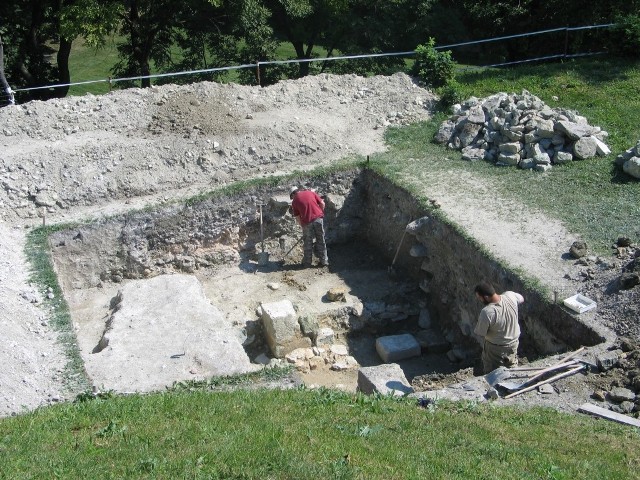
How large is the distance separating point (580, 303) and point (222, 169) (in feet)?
24.8

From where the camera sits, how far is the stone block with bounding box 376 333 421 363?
13766 mm

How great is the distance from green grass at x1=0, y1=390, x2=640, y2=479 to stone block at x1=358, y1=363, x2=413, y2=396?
144cm

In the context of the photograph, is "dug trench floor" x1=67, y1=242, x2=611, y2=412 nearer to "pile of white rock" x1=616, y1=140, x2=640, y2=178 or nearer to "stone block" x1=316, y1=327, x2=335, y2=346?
"stone block" x1=316, y1=327, x2=335, y2=346

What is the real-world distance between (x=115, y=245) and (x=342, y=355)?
4.65m

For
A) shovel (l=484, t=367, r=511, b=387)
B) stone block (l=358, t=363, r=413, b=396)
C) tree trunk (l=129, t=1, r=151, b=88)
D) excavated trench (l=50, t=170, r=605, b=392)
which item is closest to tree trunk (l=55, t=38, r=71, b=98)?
tree trunk (l=129, t=1, r=151, b=88)

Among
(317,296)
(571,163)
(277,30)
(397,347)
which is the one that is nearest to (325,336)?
(317,296)

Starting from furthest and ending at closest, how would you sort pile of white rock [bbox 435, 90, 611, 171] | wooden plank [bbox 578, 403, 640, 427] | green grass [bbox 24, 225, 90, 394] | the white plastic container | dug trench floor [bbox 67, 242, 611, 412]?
pile of white rock [bbox 435, 90, 611, 171] < dug trench floor [bbox 67, 242, 611, 412] < the white plastic container < green grass [bbox 24, 225, 90, 394] < wooden plank [bbox 578, 403, 640, 427]

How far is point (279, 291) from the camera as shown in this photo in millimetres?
15258

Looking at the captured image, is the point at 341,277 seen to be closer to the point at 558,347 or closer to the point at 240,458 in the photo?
the point at 558,347

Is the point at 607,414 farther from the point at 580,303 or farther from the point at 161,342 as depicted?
the point at 161,342

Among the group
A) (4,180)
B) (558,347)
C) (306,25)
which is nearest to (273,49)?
(306,25)

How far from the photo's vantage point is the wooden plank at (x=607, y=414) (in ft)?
29.9

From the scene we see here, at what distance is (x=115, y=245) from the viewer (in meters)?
15.0

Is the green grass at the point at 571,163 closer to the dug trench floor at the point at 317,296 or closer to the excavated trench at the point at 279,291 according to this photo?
the excavated trench at the point at 279,291
